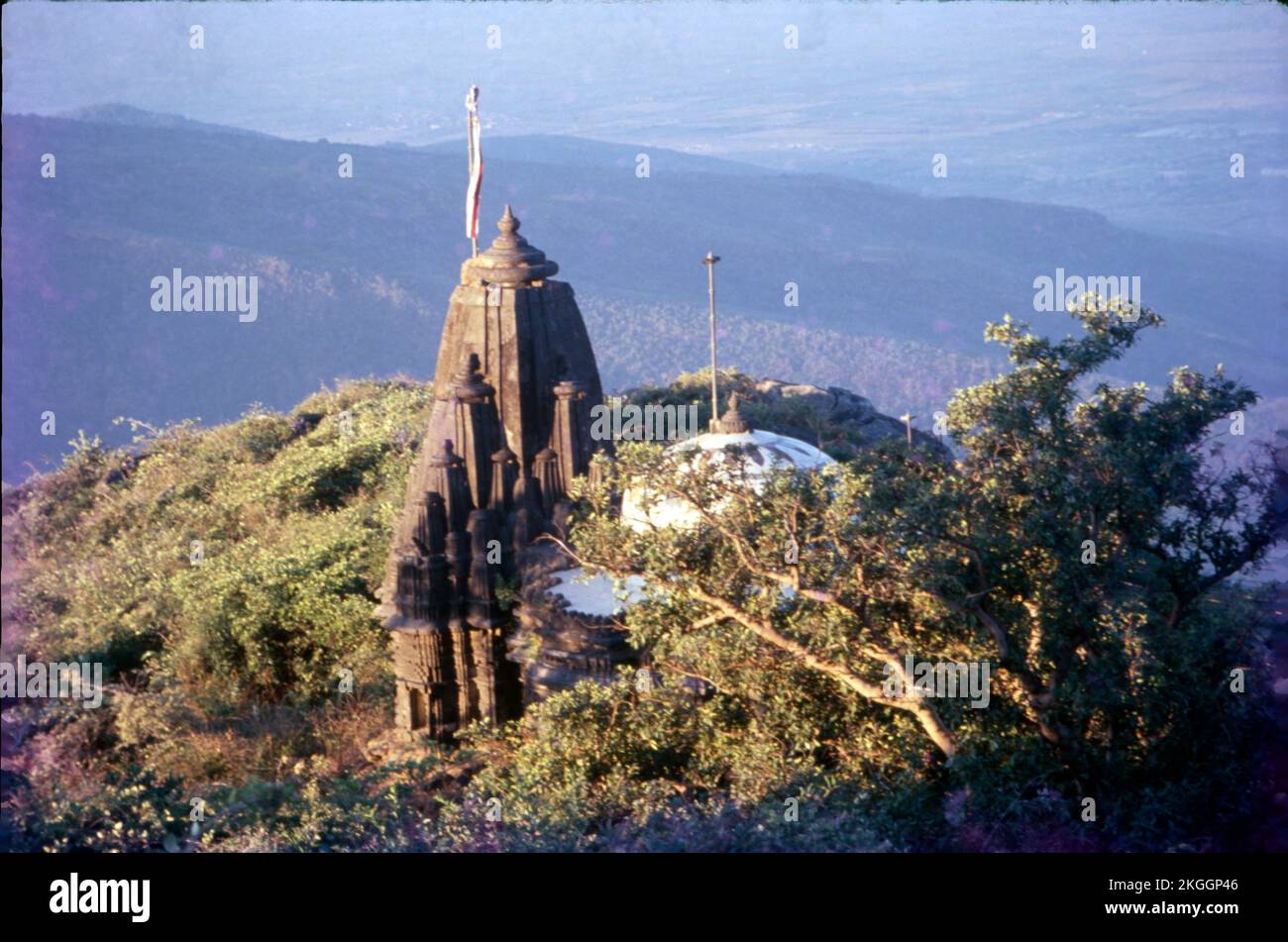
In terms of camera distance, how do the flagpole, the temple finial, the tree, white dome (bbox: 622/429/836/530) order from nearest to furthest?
the tree, white dome (bbox: 622/429/836/530), the temple finial, the flagpole

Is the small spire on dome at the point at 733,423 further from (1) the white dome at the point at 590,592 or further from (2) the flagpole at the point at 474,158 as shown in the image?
(2) the flagpole at the point at 474,158

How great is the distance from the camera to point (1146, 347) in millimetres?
55344

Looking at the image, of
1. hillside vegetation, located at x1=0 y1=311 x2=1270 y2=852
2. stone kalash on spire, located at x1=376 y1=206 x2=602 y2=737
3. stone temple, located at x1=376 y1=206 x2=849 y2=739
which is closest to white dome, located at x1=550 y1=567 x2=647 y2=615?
stone temple, located at x1=376 y1=206 x2=849 y2=739

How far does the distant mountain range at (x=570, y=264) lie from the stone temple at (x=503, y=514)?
1291 inches

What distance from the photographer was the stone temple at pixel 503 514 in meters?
15.7

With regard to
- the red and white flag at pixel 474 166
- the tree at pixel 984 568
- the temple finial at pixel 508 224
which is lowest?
the tree at pixel 984 568

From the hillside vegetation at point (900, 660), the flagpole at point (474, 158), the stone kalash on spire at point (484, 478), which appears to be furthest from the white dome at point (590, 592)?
the flagpole at point (474, 158)

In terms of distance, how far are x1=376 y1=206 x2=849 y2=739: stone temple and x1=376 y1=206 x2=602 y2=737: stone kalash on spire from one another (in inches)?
0.7

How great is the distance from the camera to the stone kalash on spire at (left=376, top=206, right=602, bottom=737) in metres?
16.7

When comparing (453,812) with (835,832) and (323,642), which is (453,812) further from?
(323,642)

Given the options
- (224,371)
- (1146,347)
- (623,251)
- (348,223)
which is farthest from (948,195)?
(224,371)

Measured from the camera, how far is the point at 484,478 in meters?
17.4

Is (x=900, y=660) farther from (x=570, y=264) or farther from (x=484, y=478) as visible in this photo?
(x=570, y=264)

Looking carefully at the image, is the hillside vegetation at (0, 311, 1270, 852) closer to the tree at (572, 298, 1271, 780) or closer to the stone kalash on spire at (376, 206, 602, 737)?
the tree at (572, 298, 1271, 780)
